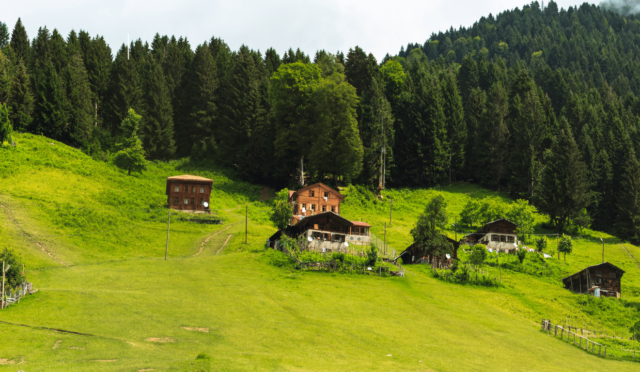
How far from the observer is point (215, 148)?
11106 centimetres

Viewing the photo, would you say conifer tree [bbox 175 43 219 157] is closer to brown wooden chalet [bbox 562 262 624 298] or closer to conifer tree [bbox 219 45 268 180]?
conifer tree [bbox 219 45 268 180]

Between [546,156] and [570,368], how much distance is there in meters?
79.6

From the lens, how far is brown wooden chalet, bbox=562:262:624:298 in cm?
6431

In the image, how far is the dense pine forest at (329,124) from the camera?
9594 cm

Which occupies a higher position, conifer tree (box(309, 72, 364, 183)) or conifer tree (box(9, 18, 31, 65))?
conifer tree (box(9, 18, 31, 65))

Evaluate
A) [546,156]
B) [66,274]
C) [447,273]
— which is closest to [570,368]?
[447,273]

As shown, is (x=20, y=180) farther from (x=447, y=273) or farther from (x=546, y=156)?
(x=546, y=156)

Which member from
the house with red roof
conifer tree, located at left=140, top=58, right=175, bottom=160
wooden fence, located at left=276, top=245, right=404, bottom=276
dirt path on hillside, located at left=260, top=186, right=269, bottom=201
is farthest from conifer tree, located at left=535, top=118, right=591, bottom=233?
conifer tree, located at left=140, top=58, right=175, bottom=160

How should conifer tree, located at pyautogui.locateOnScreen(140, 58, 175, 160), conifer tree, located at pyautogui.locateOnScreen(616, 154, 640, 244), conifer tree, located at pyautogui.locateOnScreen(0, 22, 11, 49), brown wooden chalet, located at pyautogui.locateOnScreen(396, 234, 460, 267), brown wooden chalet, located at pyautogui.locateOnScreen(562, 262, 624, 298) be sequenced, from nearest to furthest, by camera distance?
1. brown wooden chalet, located at pyautogui.locateOnScreen(562, 262, 624, 298)
2. brown wooden chalet, located at pyautogui.locateOnScreen(396, 234, 460, 267)
3. conifer tree, located at pyautogui.locateOnScreen(616, 154, 640, 244)
4. conifer tree, located at pyautogui.locateOnScreen(140, 58, 175, 160)
5. conifer tree, located at pyautogui.locateOnScreen(0, 22, 11, 49)

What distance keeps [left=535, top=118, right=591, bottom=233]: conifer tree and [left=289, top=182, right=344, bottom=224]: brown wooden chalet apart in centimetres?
3868

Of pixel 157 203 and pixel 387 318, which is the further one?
pixel 157 203

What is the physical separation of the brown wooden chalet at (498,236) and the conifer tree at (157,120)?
63.2 m

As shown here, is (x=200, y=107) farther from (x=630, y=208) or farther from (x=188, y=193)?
(x=630, y=208)

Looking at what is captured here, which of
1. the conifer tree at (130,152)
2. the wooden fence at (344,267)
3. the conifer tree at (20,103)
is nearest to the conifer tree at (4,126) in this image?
the conifer tree at (20,103)
